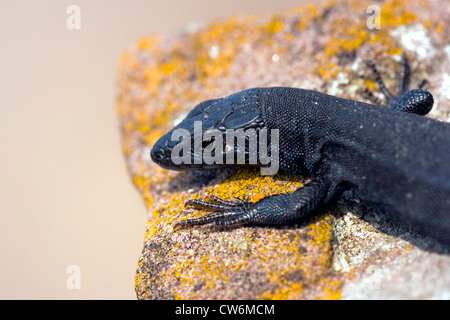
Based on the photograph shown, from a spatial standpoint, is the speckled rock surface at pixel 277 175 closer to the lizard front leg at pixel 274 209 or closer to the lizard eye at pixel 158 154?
the lizard front leg at pixel 274 209

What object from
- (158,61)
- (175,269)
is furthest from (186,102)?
(175,269)

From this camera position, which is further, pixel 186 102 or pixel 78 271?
pixel 78 271

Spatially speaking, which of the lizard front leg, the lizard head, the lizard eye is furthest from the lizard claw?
the lizard eye

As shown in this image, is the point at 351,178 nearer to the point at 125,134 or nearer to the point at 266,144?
the point at 266,144

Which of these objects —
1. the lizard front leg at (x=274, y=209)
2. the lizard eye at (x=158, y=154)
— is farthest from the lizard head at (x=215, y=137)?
the lizard front leg at (x=274, y=209)

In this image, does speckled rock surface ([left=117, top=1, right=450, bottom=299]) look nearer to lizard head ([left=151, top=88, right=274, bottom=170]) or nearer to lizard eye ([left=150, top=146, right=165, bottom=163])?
lizard head ([left=151, top=88, right=274, bottom=170])

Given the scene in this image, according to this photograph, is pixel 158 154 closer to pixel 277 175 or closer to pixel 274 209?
pixel 277 175
